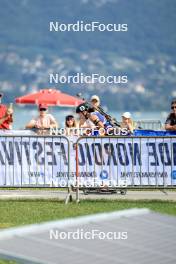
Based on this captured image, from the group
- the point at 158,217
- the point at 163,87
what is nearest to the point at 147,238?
the point at 158,217

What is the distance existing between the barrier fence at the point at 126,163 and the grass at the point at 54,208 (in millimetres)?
437

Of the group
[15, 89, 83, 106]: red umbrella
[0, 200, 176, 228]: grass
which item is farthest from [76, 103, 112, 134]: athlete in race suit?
[15, 89, 83, 106]: red umbrella

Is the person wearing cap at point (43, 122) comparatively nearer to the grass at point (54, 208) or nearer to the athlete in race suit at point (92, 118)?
the athlete in race suit at point (92, 118)

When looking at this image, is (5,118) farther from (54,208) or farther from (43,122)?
(54,208)

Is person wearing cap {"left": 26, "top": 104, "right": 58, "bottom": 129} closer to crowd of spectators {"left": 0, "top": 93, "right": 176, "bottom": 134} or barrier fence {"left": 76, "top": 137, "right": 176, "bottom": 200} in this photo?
crowd of spectators {"left": 0, "top": 93, "right": 176, "bottom": 134}

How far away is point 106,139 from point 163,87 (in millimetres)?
105109

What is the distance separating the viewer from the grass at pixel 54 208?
1204cm

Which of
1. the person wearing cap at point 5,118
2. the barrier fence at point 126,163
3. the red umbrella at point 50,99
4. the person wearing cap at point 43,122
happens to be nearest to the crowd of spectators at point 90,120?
the person wearing cap at point 43,122

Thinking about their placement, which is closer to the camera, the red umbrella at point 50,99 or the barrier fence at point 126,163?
the barrier fence at point 126,163

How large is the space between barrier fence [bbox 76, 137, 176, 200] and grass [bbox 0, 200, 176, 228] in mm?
437

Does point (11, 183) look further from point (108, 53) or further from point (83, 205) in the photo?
point (108, 53)

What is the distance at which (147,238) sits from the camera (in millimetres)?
4793

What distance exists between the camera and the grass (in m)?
12.0
